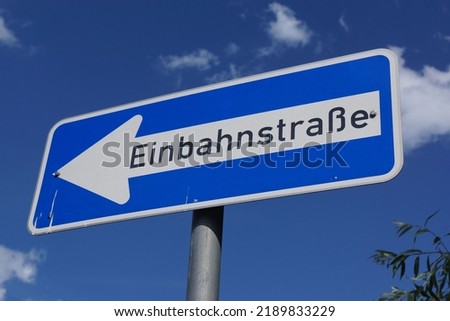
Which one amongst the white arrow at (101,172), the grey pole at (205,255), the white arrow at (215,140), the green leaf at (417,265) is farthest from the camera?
the green leaf at (417,265)

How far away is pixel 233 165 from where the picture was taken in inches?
63.7

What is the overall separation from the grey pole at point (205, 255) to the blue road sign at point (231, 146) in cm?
4

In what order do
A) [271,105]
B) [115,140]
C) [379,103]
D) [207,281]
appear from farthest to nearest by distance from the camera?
[115,140]
[271,105]
[379,103]
[207,281]

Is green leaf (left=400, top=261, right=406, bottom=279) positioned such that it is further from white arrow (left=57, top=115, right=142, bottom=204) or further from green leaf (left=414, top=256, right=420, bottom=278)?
white arrow (left=57, top=115, right=142, bottom=204)

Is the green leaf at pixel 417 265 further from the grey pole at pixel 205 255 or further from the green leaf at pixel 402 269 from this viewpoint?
the grey pole at pixel 205 255

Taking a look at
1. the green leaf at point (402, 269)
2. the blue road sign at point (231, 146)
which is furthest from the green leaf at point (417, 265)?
the blue road sign at point (231, 146)

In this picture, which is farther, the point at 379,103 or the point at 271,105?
the point at 271,105

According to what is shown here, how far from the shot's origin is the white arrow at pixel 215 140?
5.15ft

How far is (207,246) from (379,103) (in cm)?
55

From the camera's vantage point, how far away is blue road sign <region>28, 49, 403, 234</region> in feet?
5.01

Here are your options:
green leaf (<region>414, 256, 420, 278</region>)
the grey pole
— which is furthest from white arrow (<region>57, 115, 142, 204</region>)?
green leaf (<region>414, 256, 420, 278</region>)

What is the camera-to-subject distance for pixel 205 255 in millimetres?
1483
